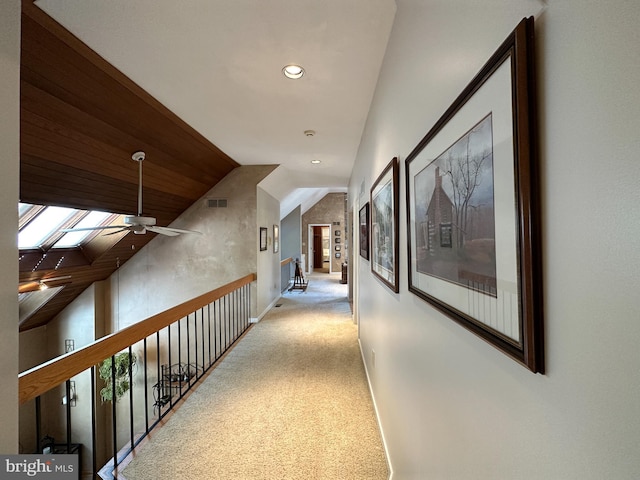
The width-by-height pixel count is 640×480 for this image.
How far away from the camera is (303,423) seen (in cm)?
235

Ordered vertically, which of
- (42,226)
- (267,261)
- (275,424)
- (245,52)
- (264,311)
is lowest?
(275,424)

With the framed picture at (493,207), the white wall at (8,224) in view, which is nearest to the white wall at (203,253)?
the white wall at (8,224)

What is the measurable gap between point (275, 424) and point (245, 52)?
105 inches

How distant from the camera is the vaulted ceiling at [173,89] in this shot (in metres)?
1.71

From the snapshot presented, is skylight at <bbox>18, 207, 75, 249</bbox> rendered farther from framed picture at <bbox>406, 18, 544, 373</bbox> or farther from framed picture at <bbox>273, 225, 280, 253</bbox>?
framed picture at <bbox>406, 18, 544, 373</bbox>

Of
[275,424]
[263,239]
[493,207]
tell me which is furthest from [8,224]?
[263,239]

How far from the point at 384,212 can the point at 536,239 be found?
1.39 meters

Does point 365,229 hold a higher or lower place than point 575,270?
higher

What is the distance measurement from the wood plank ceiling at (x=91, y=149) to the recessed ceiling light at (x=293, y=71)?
1214mm

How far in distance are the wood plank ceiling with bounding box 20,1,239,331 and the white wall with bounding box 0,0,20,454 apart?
1041 millimetres

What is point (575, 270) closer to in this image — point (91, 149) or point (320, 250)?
point (91, 149)

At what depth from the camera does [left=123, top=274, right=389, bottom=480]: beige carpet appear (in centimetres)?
190

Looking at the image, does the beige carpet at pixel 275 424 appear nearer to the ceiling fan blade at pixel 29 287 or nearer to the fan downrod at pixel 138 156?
the fan downrod at pixel 138 156

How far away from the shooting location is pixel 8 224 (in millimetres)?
939
